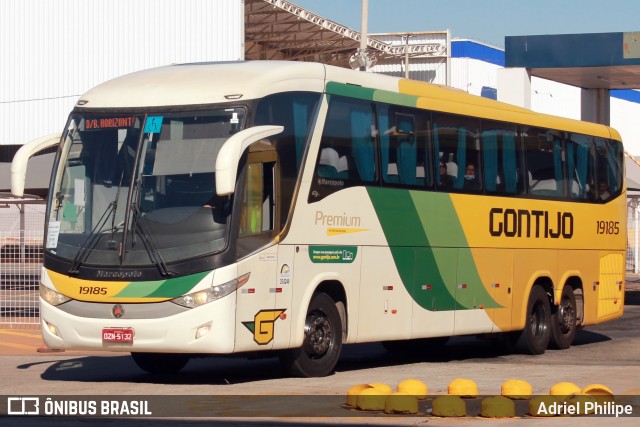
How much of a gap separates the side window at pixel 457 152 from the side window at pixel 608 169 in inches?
158

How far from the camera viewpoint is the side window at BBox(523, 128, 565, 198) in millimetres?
18547

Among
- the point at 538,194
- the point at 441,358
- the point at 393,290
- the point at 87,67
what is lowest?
the point at 441,358

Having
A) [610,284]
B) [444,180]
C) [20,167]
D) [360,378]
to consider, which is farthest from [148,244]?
[610,284]

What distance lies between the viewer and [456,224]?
16625 millimetres

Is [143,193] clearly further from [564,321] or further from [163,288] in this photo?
[564,321]

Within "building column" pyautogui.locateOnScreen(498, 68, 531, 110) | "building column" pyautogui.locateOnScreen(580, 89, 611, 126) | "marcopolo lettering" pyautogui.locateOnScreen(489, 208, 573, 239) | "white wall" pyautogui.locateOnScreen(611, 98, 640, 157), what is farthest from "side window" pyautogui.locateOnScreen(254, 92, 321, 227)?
"white wall" pyautogui.locateOnScreen(611, 98, 640, 157)

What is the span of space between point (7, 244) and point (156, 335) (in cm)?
1141

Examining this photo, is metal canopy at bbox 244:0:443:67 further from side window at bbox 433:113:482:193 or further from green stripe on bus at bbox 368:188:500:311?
green stripe on bus at bbox 368:188:500:311

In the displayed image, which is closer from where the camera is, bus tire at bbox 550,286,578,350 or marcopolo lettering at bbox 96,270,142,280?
marcopolo lettering at bbox 96,270,142,280

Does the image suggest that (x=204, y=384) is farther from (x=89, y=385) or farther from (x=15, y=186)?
(x=15, y=186)

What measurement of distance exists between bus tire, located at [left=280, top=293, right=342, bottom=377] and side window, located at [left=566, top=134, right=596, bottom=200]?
265 inches

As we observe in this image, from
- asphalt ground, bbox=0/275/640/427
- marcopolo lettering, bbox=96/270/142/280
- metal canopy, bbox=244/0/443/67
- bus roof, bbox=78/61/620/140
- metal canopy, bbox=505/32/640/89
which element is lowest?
asphalt ground, bbox=0/275/640/427

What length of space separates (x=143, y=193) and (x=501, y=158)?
6.65 m

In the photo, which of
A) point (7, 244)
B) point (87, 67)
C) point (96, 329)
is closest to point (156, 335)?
point (96, 329)
